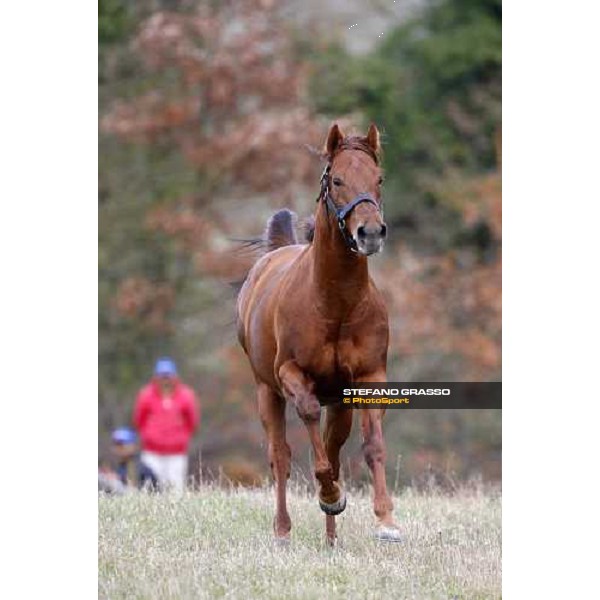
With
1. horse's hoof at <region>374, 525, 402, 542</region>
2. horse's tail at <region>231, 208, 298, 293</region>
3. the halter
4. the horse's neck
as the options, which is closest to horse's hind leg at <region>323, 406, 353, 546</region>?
horse's hoof at <region>374, 525, 402, 542</region>

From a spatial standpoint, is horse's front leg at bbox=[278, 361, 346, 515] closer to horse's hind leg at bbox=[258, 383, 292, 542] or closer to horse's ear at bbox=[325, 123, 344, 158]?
horse's hind leg at bbox=[258, 383, 292, 542]

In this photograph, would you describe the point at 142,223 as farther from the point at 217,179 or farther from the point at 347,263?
the point at 347,263

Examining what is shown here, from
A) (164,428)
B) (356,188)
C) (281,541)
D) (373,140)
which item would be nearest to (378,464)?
(281,541)

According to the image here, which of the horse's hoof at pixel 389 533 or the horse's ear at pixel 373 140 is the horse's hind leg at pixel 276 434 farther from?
the horse's ear at pixel 373 140

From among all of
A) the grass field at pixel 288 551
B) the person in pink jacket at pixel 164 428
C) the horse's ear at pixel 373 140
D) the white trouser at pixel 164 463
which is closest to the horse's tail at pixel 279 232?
the grass field at pixel 288 551

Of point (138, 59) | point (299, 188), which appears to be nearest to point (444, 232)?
point (299, 188)

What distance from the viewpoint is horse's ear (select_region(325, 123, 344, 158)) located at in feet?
24.9

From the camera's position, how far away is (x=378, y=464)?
774cm

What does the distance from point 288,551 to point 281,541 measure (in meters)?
0.43

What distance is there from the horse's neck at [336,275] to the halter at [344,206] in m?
0.12

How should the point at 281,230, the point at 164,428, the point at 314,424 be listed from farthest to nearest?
the point at 164,428 → the point at 281,230 → the point at 314,424

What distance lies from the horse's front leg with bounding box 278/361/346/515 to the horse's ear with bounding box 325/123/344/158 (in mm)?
1347

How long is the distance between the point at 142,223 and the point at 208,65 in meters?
3.20

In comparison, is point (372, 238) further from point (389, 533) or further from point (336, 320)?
point (389, 533)
